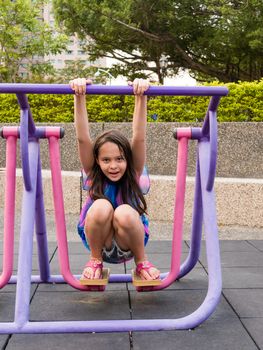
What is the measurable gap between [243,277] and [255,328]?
37.3 inches

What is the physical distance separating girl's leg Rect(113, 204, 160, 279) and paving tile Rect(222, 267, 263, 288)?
704mm

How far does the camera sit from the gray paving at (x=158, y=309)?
2117 mm

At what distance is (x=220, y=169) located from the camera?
6.44 meters

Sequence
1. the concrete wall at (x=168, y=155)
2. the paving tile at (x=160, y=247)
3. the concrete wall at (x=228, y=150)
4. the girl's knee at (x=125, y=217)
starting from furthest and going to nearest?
the concrete wall at (x=228, y=150), the concrete wall at (x=168, y=155), the paving tile at (x=160, y=247), the girl's knee at (x=125, y=217)

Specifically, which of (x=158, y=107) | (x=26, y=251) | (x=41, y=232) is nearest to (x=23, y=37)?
(x=158, y=107)

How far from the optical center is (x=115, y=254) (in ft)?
8.54

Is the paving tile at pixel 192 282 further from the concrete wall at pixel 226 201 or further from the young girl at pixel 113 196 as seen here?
the concrete wall at pixel 226 201

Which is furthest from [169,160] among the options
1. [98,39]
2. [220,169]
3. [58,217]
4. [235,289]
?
[98,39]

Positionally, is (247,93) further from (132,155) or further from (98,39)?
(98,39)

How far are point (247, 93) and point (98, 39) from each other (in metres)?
13.6

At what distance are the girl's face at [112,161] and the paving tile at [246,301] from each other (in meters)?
0.86

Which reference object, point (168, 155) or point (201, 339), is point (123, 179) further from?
point (168, 155)

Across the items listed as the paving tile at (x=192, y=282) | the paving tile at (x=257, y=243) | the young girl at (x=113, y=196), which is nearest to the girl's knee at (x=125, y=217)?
the young girl at (x=113, y=196)

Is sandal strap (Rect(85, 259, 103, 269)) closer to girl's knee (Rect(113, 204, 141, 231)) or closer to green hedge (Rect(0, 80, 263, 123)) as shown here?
girl's knee (Rect(113, 204, 141, 231))
